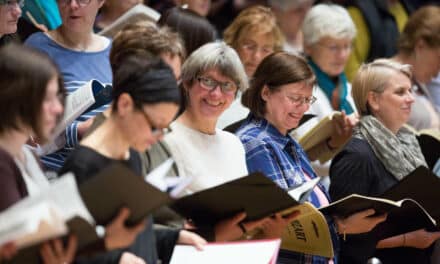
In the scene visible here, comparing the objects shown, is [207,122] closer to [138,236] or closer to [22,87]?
[138,236]

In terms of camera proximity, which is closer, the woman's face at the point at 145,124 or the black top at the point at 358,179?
the woman's face at the point at 145,124

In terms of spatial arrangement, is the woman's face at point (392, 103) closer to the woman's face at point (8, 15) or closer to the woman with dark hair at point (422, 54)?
the woman with dark hair at point (422, 54)

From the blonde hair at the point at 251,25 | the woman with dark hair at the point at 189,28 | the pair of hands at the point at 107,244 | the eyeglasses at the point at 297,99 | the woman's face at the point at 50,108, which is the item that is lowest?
the blonde hair at the point at 251,25

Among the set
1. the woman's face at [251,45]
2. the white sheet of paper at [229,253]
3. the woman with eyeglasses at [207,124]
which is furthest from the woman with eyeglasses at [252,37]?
the white sheet of paper at [229,253]

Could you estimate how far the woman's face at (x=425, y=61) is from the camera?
6059 mm

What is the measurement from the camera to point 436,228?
4699 mm

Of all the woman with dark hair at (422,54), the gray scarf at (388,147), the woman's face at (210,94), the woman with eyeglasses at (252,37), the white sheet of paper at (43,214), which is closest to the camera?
the white sheet of paper at (43,214)

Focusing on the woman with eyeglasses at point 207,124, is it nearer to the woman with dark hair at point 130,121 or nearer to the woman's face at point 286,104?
the woman's face at point 286,104

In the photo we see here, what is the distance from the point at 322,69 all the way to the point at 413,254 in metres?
1.45

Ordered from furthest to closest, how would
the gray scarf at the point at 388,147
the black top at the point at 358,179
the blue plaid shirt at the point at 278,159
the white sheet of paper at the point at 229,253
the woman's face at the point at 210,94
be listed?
the gray scarf at the point at 388,147 → the black top at the point at 358,179 → the blue plaid shirt at the point at 278,159 → the woman's face at the point at 210,94 → the white sheet of paper at the point at 229,253

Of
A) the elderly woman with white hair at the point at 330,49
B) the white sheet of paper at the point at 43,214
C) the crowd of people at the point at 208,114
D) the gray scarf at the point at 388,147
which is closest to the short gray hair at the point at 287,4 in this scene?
the crowd of people at the point at 208,114

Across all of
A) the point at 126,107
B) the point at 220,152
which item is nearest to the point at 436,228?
the point at 220,152

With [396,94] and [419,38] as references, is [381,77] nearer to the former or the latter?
[396,94]

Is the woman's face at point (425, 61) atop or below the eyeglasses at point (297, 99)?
below
